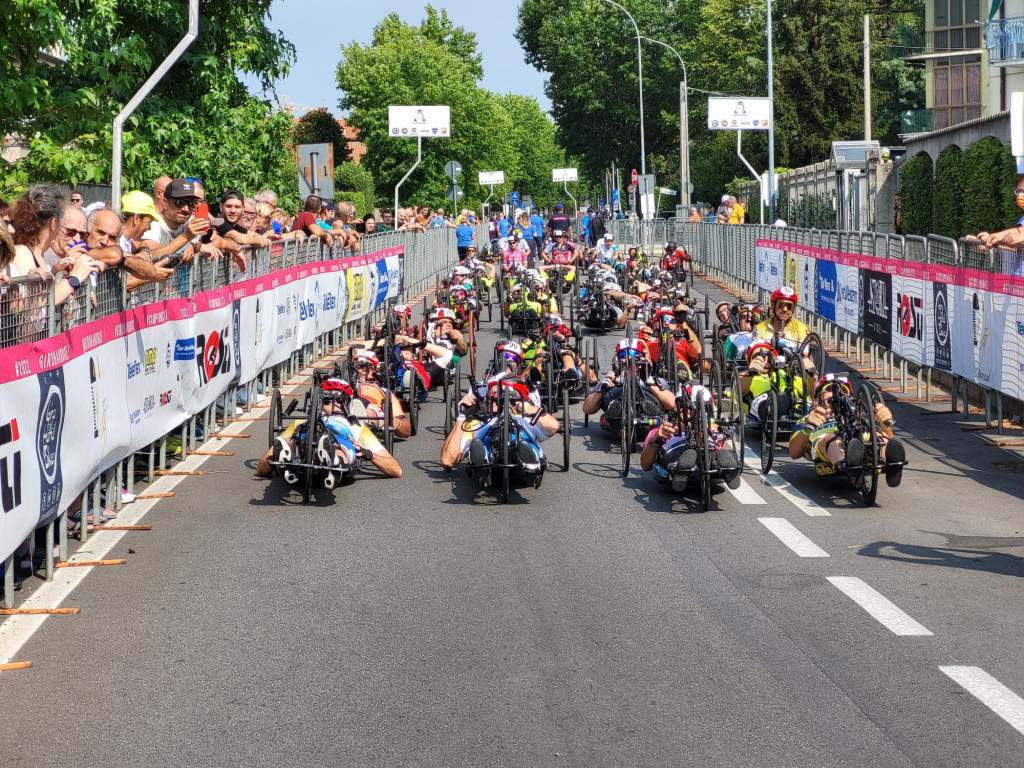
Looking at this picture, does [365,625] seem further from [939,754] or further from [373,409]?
[373,409]

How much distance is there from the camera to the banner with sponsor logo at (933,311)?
13812 millimetres

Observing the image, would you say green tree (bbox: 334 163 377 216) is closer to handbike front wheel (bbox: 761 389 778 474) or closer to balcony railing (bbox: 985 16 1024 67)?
balcony railing (bbox: 985 16 1024 67)

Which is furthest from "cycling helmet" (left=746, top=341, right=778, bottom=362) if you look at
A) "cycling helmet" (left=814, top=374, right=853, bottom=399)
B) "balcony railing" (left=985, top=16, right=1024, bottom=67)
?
"balcony railing" (left=985, top=16, right=1024, bottom=67)

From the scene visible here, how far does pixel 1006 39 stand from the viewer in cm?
5247

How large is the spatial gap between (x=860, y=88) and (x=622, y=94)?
2070 cm

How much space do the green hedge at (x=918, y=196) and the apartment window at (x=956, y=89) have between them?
2964 cm

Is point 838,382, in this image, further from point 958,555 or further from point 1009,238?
point 1009,238

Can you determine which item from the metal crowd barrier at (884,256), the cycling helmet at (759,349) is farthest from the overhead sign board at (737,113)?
the cycling helmet at (759,349)

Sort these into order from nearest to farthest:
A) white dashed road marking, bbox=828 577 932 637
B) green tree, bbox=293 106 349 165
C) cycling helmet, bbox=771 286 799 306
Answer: white dashed road marking, bbox=828 577 932 637, cycling helmet, bbox=771 286 799 306, green tree, bbox=293 106 349 165

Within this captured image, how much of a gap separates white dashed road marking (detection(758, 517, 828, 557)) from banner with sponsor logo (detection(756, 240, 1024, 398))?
4.04m

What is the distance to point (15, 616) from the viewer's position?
7973 millimetres

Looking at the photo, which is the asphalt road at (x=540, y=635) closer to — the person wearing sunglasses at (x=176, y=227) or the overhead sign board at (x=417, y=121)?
the person wearing sunglasses at (x=176, y=227)

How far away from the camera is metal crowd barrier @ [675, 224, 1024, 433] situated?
48.0 ft

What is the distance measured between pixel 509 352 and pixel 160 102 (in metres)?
14.3
